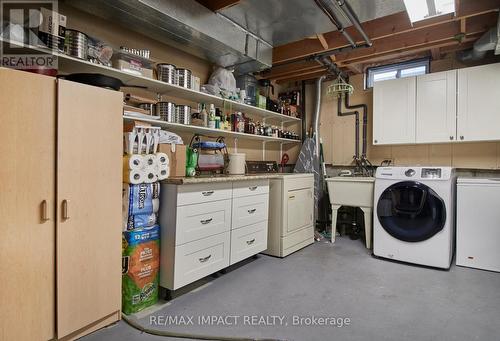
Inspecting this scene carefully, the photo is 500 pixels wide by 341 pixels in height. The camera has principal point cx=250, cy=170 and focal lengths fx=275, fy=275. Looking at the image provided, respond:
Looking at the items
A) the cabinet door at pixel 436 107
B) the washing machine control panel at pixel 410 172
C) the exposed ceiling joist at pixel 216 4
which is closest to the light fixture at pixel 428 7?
the cabinet door at pixel 436 107

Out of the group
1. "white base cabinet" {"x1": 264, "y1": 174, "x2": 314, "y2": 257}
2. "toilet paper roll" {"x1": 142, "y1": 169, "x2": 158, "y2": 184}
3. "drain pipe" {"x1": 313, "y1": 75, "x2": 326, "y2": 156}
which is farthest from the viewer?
"drain pipe" {"x1": 313, "y1": 75, "x2": 326, "y2": 156}

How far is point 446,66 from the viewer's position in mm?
3504

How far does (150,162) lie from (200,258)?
0.87 metres

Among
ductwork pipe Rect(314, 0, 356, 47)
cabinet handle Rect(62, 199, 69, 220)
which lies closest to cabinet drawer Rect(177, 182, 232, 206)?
cabinet handle Rect(62, 199, 69, 220)

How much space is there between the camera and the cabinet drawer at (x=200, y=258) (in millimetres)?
2080

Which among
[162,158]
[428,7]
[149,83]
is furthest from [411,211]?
[149,83]

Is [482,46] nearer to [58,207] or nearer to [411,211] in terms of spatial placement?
[411,211]

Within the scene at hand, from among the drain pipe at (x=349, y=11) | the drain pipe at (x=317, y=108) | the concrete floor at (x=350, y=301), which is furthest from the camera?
the drain pipe at (x=317, y=108)

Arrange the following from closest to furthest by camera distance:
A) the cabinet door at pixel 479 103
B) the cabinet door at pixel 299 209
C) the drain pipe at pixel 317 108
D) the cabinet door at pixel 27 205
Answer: the cabinet door at pixel 27 205, the cabinet door at pixel 479 103, the cabinet door at pixel 299 209, the drain pipe at pixel 317 108

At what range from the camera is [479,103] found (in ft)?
9.90

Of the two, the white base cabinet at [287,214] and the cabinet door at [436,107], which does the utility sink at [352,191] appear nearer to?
the white base cabinet at [287,214]

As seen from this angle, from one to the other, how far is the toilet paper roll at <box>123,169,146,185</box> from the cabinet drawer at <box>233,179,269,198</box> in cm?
88

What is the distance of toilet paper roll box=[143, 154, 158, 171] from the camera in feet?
6.49

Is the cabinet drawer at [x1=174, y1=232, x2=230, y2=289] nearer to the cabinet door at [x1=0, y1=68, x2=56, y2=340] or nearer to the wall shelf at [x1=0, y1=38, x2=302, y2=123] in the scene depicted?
the cabinet door at [x1=0, y1=68, x2=56, y2=340]
